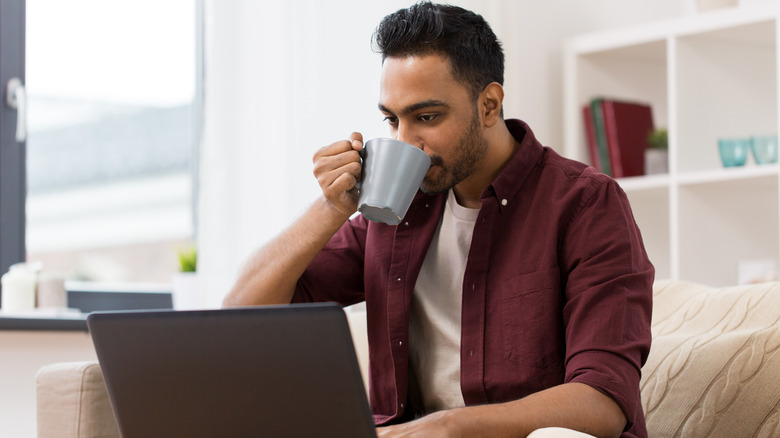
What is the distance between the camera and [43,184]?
2.70 meters

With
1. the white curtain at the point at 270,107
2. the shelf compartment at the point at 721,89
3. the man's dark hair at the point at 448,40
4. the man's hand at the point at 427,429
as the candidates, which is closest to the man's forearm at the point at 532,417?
the man's hand at the point at 427,429

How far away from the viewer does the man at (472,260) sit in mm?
1302

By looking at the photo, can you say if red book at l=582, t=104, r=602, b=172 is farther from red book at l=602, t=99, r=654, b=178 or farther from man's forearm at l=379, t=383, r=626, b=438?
man's forearm at l=379, t=383, r=626, b=438

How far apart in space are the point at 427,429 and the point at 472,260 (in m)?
0.45

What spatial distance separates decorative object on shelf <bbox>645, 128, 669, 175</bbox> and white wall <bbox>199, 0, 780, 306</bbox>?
0.83 m

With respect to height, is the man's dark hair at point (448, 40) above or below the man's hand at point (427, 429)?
above

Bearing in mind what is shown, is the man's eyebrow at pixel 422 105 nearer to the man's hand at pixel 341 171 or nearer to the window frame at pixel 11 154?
the man's hand at pixel 341 171

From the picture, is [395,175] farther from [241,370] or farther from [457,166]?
[241,370]

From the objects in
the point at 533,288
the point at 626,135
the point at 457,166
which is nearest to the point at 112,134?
the point at 626,135

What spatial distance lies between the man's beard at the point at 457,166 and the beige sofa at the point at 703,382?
0.48m

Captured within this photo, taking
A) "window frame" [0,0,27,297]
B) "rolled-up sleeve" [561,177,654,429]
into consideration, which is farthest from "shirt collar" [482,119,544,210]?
"window frame" [0,0,27,297]

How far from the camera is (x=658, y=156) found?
9.12ft

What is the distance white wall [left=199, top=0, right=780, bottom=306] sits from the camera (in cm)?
238

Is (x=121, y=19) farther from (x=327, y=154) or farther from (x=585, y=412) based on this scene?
(x=585, y=412)
